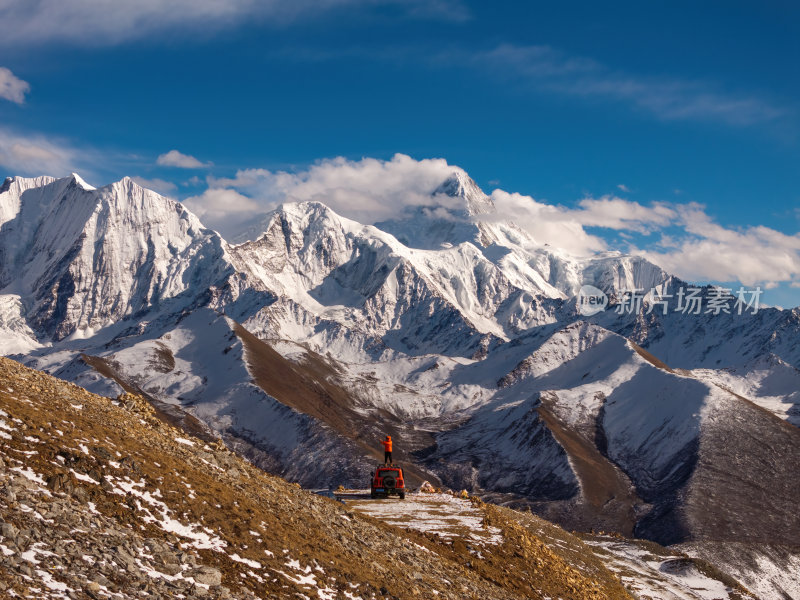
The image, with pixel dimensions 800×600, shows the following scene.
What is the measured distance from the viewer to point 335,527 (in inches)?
1483

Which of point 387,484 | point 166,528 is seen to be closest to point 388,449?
point 387,484

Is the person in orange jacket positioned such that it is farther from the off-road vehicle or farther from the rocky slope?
the rocky slope

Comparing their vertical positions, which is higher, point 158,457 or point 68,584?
point 158,457

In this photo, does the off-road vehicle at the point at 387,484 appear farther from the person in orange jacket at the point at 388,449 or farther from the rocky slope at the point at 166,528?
the rocky slope at the point at 166,528

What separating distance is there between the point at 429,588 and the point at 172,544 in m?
12.4

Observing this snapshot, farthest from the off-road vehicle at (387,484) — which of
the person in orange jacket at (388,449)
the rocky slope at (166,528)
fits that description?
the rocky slope at (166,528)

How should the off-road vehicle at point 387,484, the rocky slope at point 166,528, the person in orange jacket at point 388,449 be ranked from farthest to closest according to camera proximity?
the off-road vehicle at point 387,484, the person in orange jacket at point 388,449, the rocky slope at point 166,528

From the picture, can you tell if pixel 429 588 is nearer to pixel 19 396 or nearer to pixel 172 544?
pixel 172 544

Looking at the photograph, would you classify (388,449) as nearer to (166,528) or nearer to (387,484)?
(387,484)

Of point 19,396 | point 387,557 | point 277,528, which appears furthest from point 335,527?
point 19,396

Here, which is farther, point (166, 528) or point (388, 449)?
point (388, 449)

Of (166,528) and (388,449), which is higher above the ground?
(388,449)

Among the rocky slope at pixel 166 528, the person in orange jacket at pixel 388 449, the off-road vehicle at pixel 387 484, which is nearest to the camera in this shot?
the rocky slope at pixel 166 528

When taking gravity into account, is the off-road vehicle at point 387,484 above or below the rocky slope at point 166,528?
above
